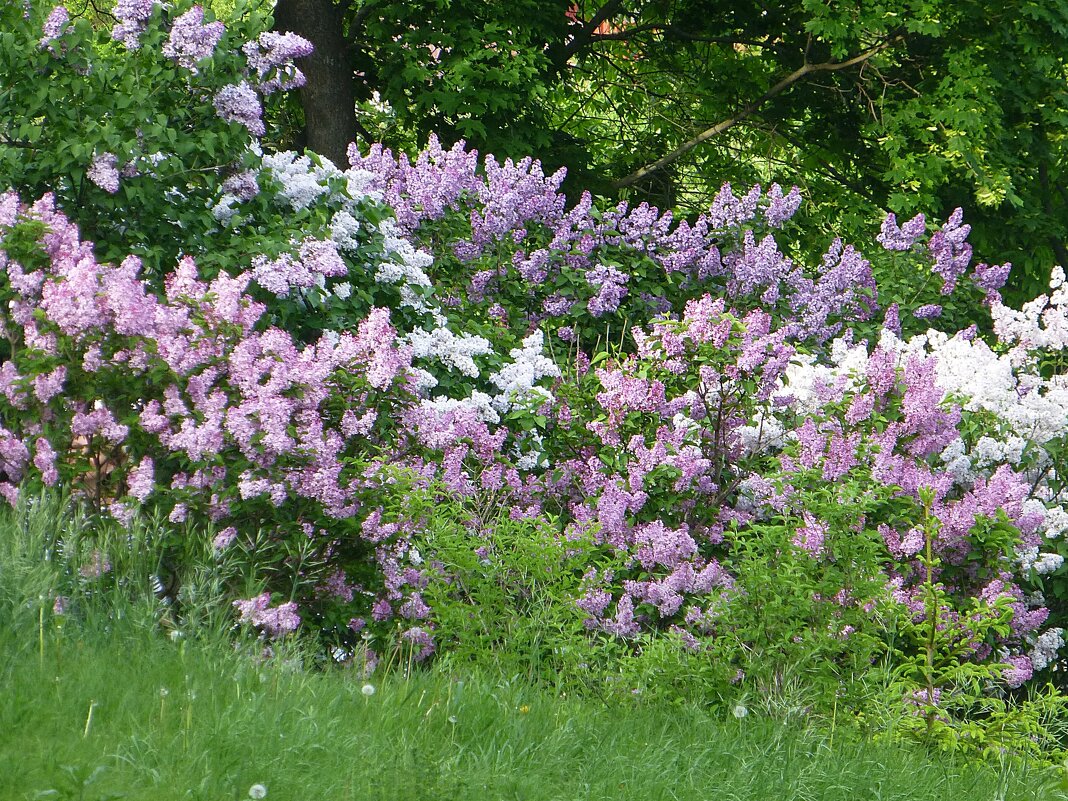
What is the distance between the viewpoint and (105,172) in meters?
6.04

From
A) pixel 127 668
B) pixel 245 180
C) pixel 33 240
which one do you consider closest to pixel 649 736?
pixel 127 668

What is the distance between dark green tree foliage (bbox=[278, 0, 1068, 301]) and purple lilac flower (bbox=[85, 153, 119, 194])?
19.2 feet

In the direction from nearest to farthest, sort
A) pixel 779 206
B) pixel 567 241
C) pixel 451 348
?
pixel 451 348, pixel 567 241, pixel 779 206

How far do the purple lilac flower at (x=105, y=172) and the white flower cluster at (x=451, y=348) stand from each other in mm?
1613

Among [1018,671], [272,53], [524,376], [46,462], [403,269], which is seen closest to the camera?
[46,462]

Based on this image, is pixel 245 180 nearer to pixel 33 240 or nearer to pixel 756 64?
pixel 33 240

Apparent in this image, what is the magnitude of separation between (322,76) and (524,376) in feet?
19.9

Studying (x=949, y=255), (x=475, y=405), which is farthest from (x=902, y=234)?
(x=475, y=405)

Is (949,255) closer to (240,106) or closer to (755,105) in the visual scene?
(755,105)

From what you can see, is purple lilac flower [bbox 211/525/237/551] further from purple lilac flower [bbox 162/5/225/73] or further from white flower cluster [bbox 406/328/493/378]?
purple lilac flower [bbox 162/5/225/73]

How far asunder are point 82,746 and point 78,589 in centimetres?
131

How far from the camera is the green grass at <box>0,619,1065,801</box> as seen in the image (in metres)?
3.23

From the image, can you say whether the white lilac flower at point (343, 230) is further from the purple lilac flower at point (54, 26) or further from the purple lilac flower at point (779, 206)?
the purple lilac flower at point (779, 206)

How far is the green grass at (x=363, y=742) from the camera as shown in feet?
10.6
